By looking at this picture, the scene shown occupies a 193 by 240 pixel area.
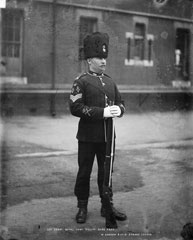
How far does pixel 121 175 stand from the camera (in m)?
4.13

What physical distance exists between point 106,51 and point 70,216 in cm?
133

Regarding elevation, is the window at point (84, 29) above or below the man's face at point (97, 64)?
above

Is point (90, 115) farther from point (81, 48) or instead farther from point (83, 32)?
point (83, 32)

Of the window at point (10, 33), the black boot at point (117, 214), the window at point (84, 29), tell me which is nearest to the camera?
the window at point (10, 33)

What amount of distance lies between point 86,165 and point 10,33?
3.83 feet

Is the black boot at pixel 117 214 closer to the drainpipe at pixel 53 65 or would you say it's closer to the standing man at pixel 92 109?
the standing man at pixel 92 109

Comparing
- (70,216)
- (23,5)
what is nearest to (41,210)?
(70,216)

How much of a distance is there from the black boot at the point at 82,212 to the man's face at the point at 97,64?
3.43 feet

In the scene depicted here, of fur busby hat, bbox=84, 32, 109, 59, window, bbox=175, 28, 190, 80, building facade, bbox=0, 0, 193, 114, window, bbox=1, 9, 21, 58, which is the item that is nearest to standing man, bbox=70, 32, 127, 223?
→ fur busby hat, bbox=84, 32, 109, 59

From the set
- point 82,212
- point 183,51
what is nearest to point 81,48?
point 183,51

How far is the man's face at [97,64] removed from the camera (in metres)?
3.78

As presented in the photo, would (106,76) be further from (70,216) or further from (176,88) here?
(70,216)

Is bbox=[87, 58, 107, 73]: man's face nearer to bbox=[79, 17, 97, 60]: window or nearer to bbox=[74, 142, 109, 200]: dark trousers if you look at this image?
bbox=[79, 17, 97, 60]: window

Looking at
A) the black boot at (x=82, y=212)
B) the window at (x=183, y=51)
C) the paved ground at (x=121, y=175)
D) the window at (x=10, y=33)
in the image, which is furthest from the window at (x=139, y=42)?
the black boot at (x=82, y=212)
